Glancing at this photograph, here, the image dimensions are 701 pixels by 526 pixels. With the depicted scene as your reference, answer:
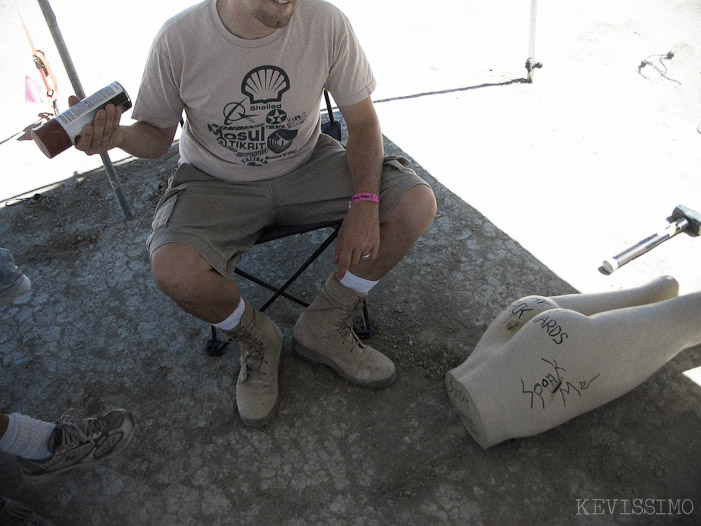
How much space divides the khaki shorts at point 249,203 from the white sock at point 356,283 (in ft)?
0.78

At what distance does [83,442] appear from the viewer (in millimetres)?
1833

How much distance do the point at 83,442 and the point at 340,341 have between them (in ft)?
3.10

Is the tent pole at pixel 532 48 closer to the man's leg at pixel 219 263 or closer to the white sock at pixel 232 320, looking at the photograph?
the man's leg at pixel 219 263

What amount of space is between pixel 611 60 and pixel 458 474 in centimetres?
354

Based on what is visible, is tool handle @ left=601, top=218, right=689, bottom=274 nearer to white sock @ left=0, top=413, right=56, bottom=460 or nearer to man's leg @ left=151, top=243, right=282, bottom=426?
man's leg @ left=151, top=243, right=282, bottom=426

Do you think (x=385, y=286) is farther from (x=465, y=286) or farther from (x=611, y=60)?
(x=611, y=60)

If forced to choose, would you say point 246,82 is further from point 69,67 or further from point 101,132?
point 69,67

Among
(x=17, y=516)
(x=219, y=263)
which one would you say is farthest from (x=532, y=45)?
(x=17, y=516)

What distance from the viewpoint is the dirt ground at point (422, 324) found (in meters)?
1.79

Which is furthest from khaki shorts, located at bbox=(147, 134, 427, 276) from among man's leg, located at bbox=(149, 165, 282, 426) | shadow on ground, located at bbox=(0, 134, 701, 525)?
shadow on ground, located at bbox=(0, 134, 701, 525)

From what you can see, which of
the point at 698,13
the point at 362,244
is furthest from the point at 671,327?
the point at 698,13

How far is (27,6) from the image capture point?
6000 millimetres

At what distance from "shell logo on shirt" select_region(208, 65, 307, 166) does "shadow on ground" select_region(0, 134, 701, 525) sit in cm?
77

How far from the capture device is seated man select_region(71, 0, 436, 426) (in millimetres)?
1767
